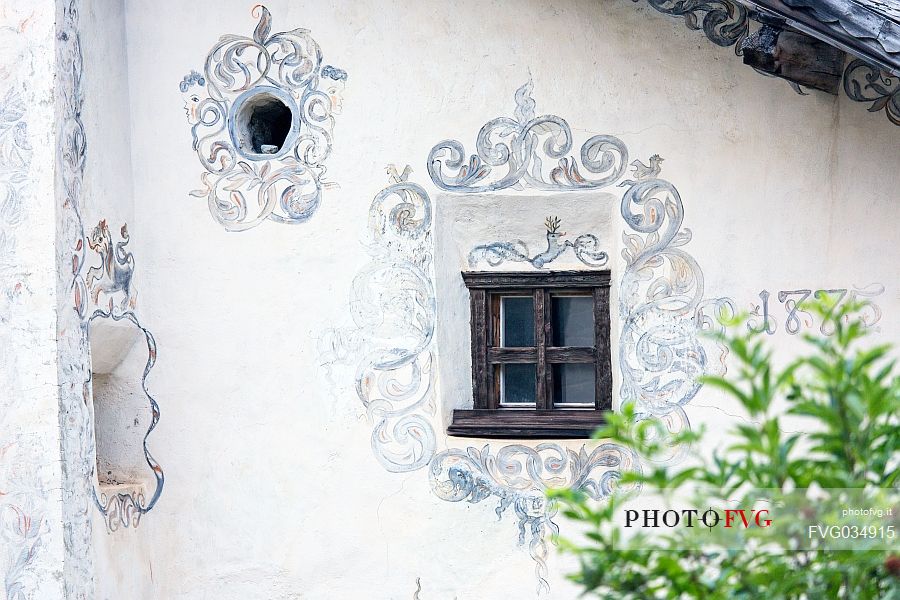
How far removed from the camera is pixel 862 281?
14.5 feet

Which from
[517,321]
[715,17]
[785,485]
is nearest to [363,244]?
[517,321]

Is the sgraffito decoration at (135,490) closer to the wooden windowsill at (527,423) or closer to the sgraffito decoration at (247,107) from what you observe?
the sgraffito decoration at (247,107)

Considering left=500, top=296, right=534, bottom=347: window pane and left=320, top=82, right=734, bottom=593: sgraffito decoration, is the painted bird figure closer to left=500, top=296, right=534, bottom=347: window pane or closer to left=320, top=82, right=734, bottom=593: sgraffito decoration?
left=320, top=82, right=734, bottom=593: sgraffito decoration

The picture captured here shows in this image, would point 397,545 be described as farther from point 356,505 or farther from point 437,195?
point 437,195

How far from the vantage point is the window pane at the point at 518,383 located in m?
4.85

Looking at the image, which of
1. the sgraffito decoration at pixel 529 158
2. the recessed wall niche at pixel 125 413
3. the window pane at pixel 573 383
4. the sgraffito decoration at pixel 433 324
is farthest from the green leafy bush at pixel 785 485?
the recessed wall niche at pixel 125 413

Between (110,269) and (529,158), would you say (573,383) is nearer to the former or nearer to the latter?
(529,158)

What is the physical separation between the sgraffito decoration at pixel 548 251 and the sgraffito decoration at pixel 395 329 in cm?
24

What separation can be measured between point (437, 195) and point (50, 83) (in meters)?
1.48

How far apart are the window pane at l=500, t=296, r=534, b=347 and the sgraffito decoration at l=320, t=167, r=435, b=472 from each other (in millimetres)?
325

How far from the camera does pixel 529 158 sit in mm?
4645

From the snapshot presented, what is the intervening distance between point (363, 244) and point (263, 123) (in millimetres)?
710

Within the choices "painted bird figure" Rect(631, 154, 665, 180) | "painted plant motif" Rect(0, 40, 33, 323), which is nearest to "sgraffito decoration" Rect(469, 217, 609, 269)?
"painted bird figure" Rect(631, 154, 665, 180)

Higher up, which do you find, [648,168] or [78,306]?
[648,168]
